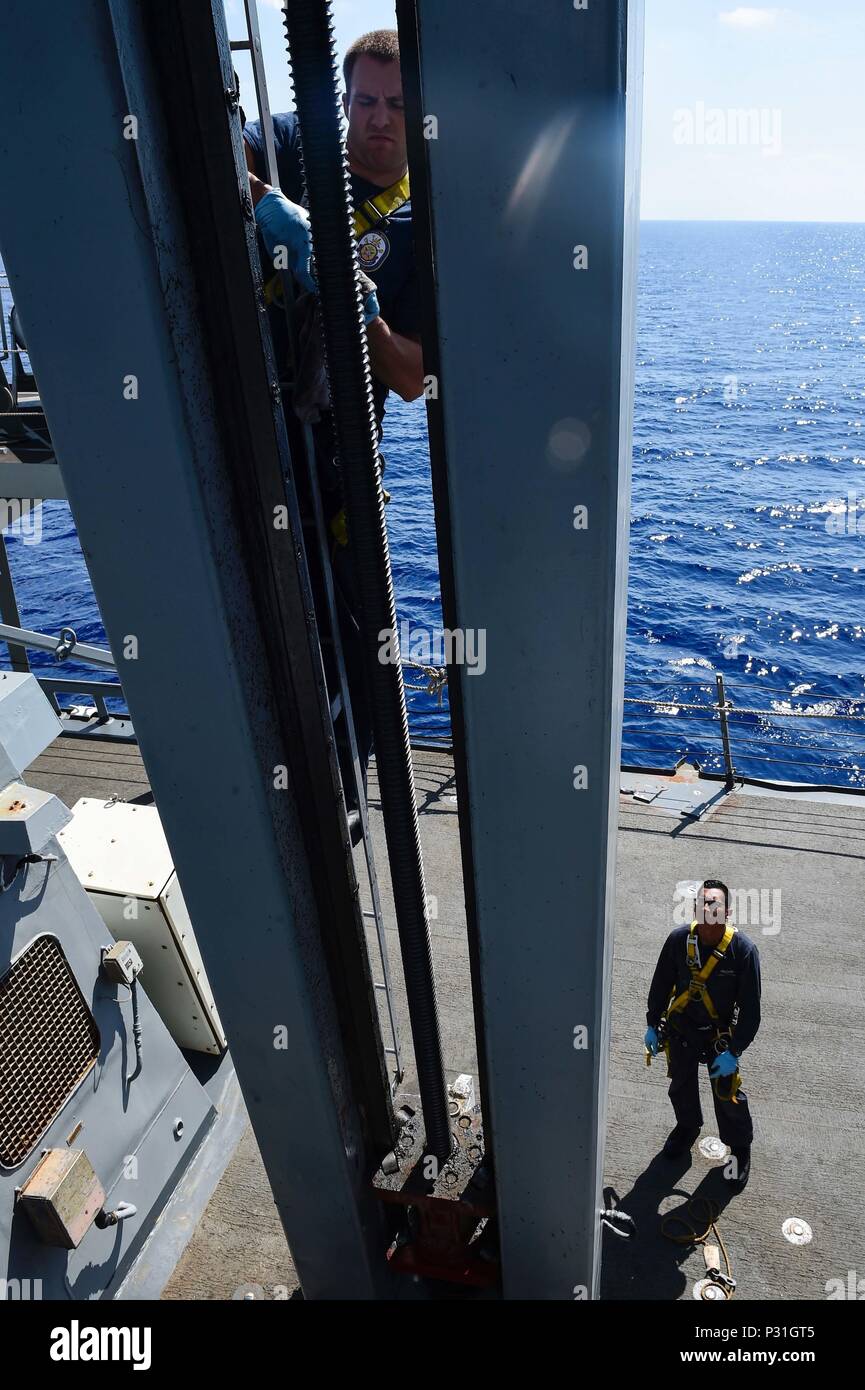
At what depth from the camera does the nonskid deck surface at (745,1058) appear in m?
5.25

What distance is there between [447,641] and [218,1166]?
476cm

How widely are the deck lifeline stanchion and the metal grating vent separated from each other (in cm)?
215

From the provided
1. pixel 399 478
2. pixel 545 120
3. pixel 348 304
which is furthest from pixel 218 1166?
pixel 399 478

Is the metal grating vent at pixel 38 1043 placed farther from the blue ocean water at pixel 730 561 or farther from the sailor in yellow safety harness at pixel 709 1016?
the blue ocean water at pixel 730 561

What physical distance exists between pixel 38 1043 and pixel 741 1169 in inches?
158

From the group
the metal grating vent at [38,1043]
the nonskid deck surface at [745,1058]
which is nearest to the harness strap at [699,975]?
the nonskid deck surface at [745,1058]

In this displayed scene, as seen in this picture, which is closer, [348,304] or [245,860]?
[348,304]

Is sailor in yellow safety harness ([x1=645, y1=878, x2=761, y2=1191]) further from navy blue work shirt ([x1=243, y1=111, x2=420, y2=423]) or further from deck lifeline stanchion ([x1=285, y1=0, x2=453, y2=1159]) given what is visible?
navy blue work shirt ([x1=243, y1=111, x2=420, y2=423])

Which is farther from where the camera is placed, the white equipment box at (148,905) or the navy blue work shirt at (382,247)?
the white equipment box at (148,905)

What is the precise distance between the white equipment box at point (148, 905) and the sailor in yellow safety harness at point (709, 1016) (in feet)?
9.30

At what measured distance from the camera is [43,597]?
3288 centimetres

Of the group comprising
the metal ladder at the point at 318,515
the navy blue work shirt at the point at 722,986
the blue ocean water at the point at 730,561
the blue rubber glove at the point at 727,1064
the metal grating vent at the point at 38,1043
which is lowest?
the blue ocean water at the point at 730,561
